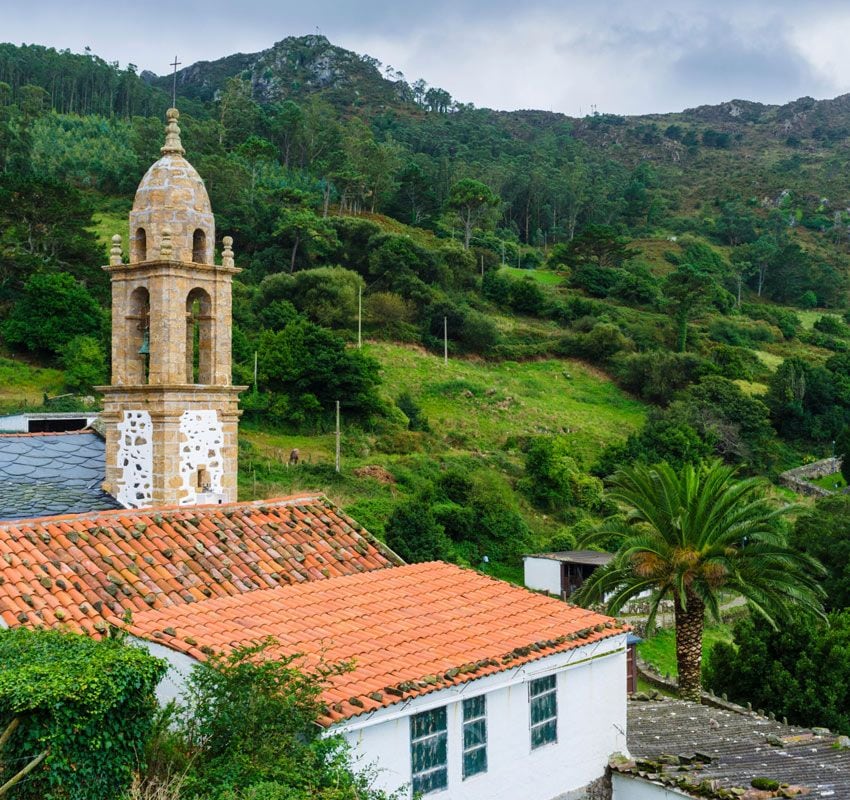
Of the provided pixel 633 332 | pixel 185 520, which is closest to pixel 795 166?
pixel 633 332

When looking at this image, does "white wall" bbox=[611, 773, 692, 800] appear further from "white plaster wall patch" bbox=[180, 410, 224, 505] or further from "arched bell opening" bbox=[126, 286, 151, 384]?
"arched bell opening" bbox=[126, 286, 151, 384]

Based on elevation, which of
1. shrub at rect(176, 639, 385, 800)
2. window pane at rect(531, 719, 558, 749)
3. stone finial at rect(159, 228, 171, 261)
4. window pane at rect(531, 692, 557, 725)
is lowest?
window pane at rect(531, 719, 558, 749)

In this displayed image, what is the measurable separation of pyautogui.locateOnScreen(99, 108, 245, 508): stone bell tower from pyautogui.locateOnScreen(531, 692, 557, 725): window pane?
686 cm

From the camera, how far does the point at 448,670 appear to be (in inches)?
388

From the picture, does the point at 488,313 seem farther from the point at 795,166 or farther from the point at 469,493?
the point at 795,166

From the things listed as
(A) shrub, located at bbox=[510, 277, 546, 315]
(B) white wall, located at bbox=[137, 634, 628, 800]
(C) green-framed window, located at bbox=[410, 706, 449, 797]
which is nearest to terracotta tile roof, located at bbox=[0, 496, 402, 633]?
(B) white wall, located at bbox=[137, 634, 628, 800]

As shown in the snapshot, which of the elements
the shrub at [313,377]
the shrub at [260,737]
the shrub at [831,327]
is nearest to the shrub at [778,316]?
the shrub at [831,327]

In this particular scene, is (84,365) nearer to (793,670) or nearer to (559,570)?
(559,570)

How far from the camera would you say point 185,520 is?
44.4ft

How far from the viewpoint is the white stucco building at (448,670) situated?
9477 millimetres

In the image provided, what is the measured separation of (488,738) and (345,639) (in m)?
1.86

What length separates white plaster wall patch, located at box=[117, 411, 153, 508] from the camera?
1528 cm

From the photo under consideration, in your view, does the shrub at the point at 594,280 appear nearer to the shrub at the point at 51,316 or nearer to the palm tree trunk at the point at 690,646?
the shrub at the point at 51,316

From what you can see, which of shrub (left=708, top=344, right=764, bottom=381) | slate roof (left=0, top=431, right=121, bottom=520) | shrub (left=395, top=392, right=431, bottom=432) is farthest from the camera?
shrub (left=708, top=344, right=764, bottom=381)
